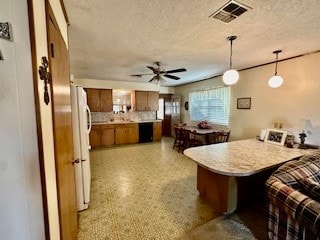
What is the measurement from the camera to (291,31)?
6.91ft

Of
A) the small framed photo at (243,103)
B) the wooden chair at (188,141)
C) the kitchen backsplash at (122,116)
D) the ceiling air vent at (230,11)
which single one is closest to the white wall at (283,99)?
the small framed photo at (243,103)

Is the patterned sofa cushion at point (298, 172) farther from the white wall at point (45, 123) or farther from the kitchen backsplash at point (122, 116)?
the kitchen backsplash at point (122, 116)

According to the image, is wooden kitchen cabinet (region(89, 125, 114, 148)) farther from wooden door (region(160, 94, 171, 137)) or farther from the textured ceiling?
wooden door (region(160, 94, 171, 137))

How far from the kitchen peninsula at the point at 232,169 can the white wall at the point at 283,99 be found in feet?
2.44

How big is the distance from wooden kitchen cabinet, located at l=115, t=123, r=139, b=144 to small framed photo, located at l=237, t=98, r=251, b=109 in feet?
11.7

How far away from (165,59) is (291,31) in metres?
2.01

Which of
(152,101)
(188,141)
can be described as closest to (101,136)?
(152,101)

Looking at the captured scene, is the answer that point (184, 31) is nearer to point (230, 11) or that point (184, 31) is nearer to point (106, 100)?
point (230, 11)

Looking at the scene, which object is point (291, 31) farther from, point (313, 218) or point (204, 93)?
point (204, 93)

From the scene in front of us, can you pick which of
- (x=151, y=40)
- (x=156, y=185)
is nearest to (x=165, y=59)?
(x=151, y=40)

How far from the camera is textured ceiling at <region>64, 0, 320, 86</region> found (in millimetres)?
1604

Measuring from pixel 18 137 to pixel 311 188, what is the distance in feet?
7.04

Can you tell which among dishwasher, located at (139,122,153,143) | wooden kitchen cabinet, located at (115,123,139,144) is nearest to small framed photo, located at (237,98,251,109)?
dishwasher, located at (139,122,153,143)

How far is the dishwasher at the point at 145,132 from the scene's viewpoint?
6.39 meters
